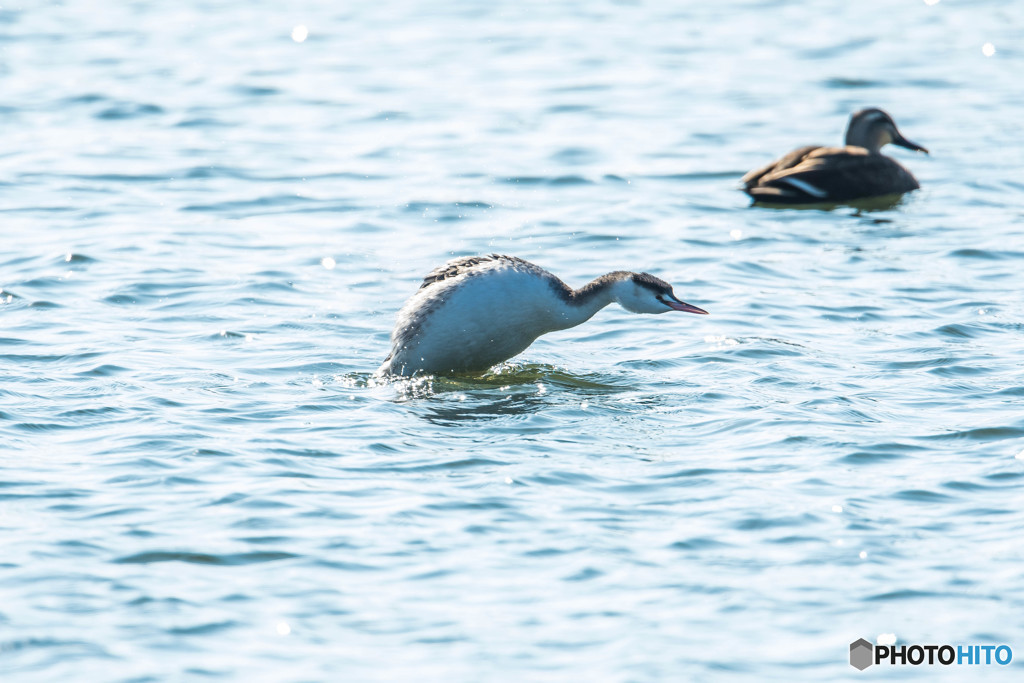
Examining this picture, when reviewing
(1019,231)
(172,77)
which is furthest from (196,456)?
(172,77)

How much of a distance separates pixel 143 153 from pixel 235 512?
10780 mm

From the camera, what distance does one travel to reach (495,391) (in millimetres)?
10070

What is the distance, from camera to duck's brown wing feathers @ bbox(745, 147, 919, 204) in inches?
607

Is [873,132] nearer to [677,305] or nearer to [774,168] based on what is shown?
[774,168]

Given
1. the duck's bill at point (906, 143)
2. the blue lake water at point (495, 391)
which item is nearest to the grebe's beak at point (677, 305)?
the blue lake water at point (495, 391)

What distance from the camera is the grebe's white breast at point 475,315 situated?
9.74 metres

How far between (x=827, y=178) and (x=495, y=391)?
689 cm

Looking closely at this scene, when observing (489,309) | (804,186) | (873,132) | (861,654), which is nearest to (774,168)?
(804,186)

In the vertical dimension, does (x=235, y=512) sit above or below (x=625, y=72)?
below

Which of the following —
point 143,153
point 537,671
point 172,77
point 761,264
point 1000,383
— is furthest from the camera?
point 172,77

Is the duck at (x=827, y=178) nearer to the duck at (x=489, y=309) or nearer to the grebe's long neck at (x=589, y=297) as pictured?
the duck at (x=489, y=309)

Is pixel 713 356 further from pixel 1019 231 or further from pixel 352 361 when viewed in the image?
pixel 1019 231

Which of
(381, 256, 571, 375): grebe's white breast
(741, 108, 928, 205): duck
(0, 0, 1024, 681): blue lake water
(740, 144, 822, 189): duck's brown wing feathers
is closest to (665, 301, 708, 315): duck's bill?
(0, 0, 1024, 681): blue lake water

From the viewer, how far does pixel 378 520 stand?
7.58 metres
